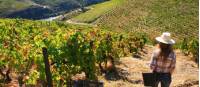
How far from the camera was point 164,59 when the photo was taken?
11398 mm

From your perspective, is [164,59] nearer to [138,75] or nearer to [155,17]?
[138,75]

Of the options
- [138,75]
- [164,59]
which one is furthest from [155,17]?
[164,59]

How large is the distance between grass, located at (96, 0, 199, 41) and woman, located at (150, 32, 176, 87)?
203 ft

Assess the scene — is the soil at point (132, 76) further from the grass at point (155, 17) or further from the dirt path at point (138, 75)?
the grass at point (155, 17)

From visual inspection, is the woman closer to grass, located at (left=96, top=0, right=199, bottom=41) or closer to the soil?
the soil

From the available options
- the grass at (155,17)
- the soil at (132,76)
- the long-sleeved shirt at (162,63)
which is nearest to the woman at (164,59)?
the long-sleeved shirt at (162,63)

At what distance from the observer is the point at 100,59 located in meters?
22.7

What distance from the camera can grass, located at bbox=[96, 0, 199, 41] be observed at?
81.0 metres

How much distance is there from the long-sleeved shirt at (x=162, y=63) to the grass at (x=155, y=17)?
6208 centimetres

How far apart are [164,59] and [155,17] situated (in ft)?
269

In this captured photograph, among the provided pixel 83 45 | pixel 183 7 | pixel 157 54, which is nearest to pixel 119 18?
pixel 183 7

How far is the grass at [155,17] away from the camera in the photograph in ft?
266

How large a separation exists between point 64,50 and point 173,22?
71.7 meters

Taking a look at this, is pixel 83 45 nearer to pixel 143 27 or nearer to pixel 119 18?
pixel 143 27
